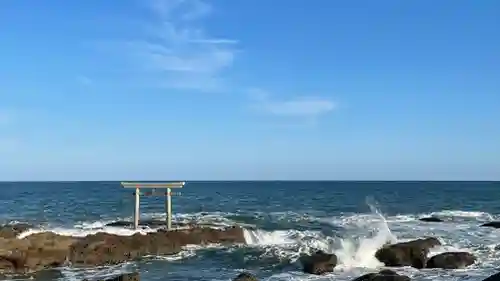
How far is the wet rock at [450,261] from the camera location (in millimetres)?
24141

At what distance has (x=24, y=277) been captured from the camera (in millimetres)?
23391

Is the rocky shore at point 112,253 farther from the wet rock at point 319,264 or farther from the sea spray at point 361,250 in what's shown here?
the sea spray at point 361,250

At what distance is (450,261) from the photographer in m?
24.3

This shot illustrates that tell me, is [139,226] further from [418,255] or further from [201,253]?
[418,255]

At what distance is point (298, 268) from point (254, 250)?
16.8ft

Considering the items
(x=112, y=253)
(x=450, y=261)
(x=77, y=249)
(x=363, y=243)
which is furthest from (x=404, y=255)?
(x=77, y=249)

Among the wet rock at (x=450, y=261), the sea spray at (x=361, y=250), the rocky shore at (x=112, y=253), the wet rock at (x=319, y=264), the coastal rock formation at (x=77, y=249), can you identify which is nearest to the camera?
the wet rock at (x=319, y=264)

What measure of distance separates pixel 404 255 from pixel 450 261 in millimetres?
1858

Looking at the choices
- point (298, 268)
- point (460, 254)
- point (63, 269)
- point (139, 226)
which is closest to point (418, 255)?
point (460, 254)

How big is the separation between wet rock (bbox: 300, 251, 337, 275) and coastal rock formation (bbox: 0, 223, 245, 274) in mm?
7996

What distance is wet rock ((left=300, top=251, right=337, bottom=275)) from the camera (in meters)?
23.5

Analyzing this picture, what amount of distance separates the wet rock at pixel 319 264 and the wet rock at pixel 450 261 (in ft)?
13.3

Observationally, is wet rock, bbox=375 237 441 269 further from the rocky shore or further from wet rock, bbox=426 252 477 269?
wet rock, bbox=426 252 477 269

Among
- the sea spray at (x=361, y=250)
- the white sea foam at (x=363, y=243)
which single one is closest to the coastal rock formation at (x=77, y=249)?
the white sea foam at (x=363, y=243)
